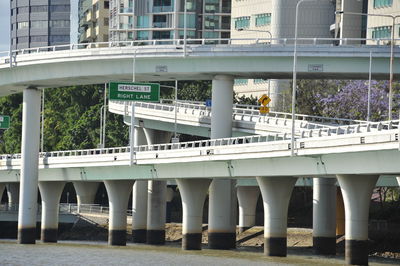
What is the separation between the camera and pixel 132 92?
106312mm

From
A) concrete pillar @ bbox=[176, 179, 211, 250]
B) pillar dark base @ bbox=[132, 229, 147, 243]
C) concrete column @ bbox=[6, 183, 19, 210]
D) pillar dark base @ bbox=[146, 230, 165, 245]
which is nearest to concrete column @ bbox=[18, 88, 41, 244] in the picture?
pillar dark base @ bbox=[146, 230, 165, 245]

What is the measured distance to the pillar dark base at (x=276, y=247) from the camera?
323 feet

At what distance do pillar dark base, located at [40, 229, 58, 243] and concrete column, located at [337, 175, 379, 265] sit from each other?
147 feet

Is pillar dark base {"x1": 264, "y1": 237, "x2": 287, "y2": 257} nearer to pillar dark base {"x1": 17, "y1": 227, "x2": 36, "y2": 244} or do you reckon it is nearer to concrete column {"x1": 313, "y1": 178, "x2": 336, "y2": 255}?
concrete column {"x1": 313, "y1": 178, "x2": 336, "y2": 255}

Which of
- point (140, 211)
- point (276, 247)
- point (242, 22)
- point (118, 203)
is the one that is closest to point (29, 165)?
point (118, 203)

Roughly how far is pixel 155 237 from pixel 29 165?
13011 mm

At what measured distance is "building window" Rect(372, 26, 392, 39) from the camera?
5792 inches

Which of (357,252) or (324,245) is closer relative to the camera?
(357,252)

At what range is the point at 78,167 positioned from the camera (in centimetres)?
12488

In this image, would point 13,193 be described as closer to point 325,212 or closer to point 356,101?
point 356,101

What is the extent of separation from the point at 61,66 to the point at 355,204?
113ft

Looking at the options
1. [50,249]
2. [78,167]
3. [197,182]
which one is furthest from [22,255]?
[78,167]

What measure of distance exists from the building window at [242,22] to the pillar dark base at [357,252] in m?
90.4

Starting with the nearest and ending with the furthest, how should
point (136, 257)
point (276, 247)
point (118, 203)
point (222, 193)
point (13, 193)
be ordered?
point (136, 257), point (276, 247), point (222, 193), point (118, 203), point (13, 193)
